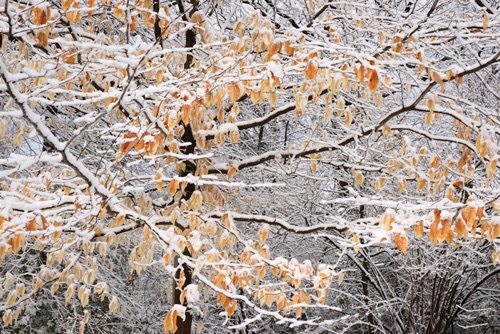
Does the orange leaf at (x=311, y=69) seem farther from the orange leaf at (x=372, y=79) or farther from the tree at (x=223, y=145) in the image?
the orange leaf at (x=372, y=79)

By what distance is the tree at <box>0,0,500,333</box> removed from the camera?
3121mm

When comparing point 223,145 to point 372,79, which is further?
point 223,145

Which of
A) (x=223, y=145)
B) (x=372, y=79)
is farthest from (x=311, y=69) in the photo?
(x=223, y=145)

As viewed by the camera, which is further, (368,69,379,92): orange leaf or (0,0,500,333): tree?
(368,69,379,92): orange leaf

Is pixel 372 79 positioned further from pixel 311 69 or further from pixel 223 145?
pixel 223 145

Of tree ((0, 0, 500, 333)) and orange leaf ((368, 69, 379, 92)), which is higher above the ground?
orange leaf ((368, 69, 379, 92))

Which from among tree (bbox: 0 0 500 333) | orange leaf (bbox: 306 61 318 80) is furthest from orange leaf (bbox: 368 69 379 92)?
orange leaf (bbox: 306 61 318 80)

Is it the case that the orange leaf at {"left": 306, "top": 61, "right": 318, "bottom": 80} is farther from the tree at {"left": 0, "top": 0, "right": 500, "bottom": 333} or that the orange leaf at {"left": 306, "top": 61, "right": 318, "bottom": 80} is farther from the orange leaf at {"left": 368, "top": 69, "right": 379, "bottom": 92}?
the orange leaf at {"left": 368, "top": 69, "right": 379, "bottom": 92}

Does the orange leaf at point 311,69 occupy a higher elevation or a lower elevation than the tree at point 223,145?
higher

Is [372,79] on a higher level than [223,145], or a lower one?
higher

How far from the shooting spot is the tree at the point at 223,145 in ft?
10.2

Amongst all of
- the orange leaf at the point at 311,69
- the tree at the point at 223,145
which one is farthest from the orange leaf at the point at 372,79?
the orange leaf at the point at 311,69

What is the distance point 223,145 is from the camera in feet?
15.4

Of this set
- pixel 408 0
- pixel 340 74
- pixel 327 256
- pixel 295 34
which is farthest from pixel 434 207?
pixel 327 256
